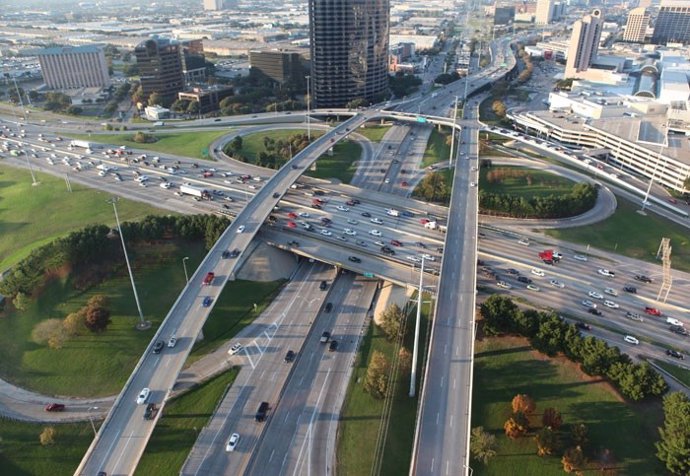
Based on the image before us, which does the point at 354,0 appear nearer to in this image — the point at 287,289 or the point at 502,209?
the point at 502,209

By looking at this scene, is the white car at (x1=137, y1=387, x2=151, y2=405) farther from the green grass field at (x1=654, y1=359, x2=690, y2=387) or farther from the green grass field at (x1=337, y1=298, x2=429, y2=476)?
the green grass field at (x1=654, y1=359, x2=690, y2=387)

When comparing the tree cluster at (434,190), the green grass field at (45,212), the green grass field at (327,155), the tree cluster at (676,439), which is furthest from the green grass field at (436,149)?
the tree cluster at (676,439)

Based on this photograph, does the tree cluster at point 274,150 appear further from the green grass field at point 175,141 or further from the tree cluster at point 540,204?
the tree cluster at point 540,204

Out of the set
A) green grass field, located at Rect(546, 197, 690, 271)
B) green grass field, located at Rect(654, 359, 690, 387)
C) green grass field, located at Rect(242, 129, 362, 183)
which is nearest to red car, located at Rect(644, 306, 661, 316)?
green grass field, located at Rect(654, 359, 690, 387)

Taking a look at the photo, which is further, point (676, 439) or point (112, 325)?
point (112, 325)

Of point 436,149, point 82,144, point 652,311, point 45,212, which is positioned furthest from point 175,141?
point 652,311

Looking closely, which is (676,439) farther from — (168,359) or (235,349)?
(168,359)

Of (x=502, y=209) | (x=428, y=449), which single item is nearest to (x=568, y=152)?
(x=502, y=209)
